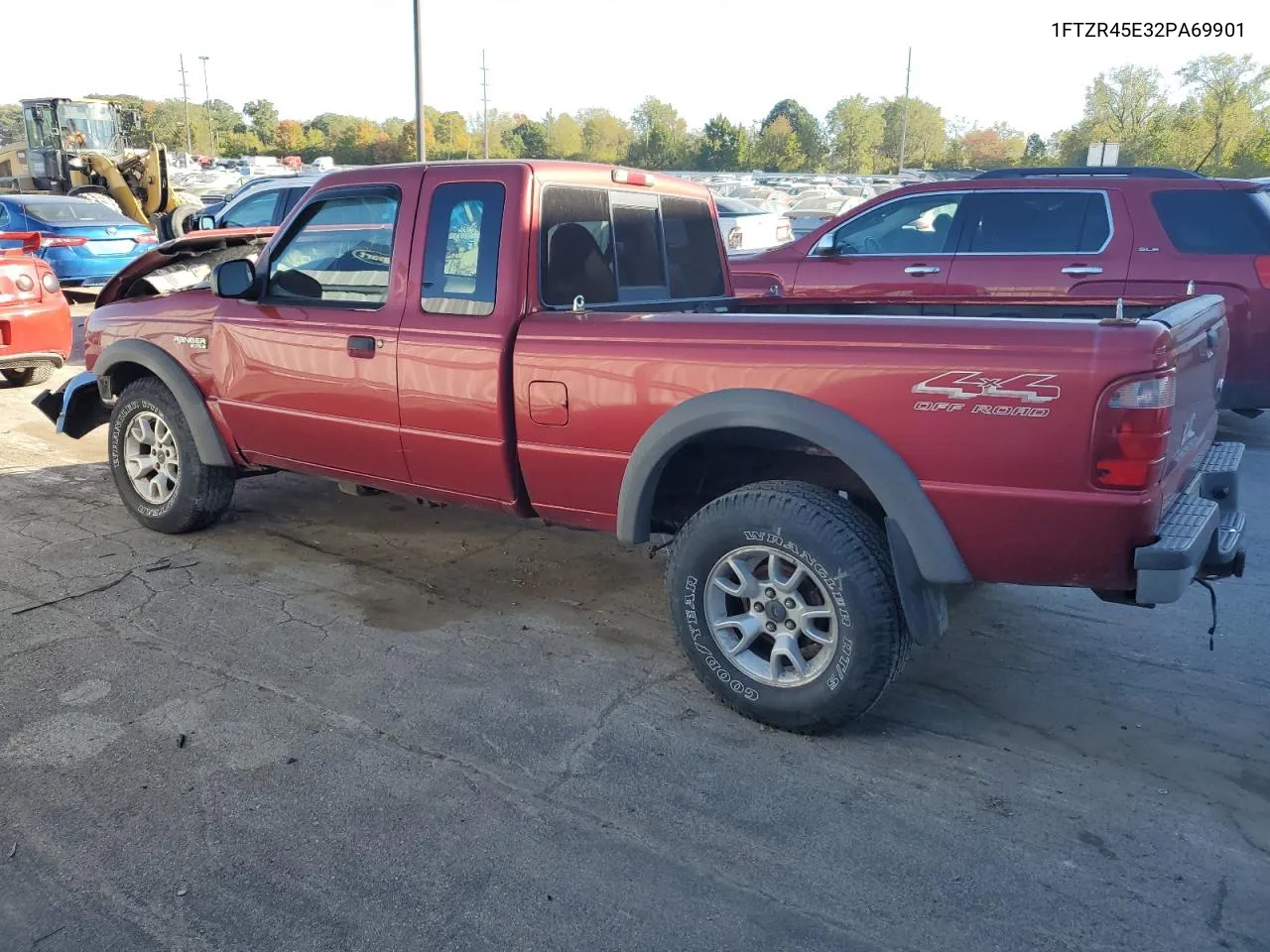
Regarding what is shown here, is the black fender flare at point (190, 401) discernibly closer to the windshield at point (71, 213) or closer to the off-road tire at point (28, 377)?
the off-road tire at point (28, 377)

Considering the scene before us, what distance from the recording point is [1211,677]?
13.2 ft

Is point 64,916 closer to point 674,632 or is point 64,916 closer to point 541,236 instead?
point 674,632

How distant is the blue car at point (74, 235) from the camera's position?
48.6ft

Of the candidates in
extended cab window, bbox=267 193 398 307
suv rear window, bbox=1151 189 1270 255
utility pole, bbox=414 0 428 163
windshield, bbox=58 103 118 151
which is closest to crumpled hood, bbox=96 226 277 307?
extended cab window, bbox=267 193 398 307

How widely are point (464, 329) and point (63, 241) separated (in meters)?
13.3

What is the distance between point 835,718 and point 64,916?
228 centimetres

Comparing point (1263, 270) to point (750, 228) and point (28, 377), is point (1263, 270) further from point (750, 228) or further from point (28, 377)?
point (28, 377)

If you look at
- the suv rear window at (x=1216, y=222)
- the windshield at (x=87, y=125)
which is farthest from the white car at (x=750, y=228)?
the windshield at (x=87, y=125)

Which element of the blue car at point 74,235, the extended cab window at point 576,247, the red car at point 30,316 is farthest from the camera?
the blue car at point 74,235

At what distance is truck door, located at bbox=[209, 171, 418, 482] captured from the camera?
14.8 feet

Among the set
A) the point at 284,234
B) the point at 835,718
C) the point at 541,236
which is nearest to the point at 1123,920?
the point at 835,718

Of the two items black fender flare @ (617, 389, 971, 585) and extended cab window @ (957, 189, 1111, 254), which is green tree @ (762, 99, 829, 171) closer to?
extended cab window @ (957, 189, 1111, 254)

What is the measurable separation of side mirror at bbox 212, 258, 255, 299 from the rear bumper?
3.92m

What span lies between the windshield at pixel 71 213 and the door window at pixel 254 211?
12.5ft
